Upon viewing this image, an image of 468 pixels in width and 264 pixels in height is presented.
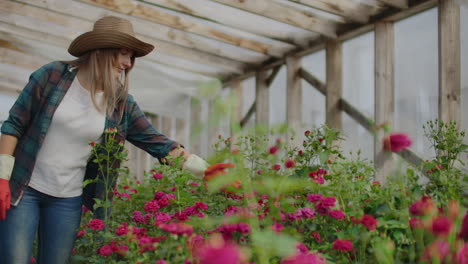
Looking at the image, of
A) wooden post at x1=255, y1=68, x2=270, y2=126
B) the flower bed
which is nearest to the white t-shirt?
the flower bed

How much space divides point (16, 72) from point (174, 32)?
3.22 metres

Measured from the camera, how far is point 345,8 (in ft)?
13.3

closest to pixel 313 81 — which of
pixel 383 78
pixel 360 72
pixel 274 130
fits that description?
pixel 360 72

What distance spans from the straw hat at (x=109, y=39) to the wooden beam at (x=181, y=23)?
2.09 m

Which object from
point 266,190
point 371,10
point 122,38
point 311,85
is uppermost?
point 371,10

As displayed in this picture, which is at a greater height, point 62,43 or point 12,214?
point 62,43

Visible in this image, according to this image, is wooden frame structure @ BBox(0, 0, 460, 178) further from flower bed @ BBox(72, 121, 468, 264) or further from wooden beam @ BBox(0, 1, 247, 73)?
flower bed @ BBox(72, 121, 468, 264)

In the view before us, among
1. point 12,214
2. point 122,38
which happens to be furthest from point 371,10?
point 12,214

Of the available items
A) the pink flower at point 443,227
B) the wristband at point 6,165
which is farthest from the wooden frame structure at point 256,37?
the pink flower at point 443,227

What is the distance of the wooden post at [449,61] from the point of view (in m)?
3.37

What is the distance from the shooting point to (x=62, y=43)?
568cm

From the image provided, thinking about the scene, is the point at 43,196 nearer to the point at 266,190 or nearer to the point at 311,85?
the point at 266,190

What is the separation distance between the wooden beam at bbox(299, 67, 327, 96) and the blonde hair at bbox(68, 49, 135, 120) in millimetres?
2975

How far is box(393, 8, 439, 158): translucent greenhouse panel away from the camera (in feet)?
12.2
